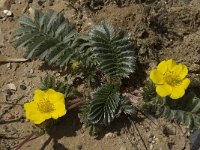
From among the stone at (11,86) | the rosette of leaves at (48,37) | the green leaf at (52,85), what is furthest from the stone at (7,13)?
the green leaf at (52,85)

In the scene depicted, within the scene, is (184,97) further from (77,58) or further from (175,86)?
(77,58)

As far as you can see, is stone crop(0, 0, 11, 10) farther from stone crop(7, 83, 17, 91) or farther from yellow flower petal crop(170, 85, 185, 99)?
yellow flower petal crop(170, 85, 185, 99)

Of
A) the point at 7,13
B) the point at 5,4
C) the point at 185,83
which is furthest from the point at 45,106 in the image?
the point at 5,4

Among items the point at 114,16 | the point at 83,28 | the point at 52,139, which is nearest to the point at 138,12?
the point at 114,16

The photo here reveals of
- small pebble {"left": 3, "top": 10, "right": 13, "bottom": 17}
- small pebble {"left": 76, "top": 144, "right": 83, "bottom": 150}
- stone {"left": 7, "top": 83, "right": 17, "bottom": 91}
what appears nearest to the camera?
small pebble {"left": 76, "top": 144, "right": 83, "bottom": 150}

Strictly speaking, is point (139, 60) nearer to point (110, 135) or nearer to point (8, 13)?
point (110, 135)

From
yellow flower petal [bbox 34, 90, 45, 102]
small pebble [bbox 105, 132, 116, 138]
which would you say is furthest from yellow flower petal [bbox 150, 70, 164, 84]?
yellow flower petal [bbox 34, 90, 45, 102]

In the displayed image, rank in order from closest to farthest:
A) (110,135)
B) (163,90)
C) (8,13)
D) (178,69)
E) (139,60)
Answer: (163,90) → (178,69) → (110,135) → (139,60) → (8,13)

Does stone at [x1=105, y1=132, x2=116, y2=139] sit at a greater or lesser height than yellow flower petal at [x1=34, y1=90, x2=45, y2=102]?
lesser
